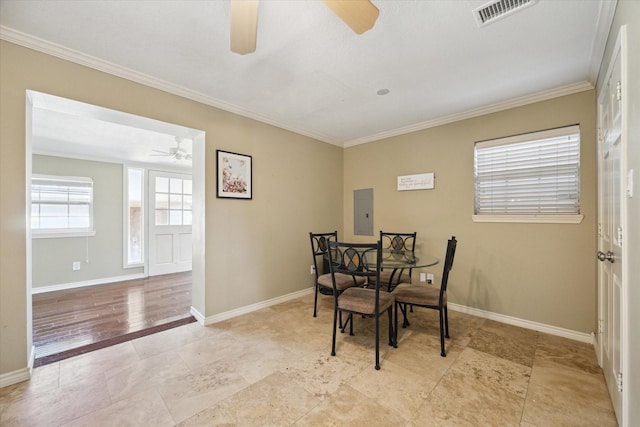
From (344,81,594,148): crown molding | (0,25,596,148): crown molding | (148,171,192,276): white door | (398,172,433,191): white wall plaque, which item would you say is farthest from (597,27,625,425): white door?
(148,171,192,276): white door

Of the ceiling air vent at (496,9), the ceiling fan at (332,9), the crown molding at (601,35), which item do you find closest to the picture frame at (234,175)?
the ceiling fan at (332,9)

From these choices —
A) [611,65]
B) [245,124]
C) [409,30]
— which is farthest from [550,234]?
[245,124]

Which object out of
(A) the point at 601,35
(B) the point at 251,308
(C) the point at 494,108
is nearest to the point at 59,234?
(B) the point at 251,308

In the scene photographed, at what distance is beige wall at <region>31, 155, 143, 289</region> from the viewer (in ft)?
13.6

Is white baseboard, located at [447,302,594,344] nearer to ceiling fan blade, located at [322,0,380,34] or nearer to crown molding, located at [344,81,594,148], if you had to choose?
crown molding, located at [344,81,594,148]

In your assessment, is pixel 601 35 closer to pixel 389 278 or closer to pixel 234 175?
pixel 389 278

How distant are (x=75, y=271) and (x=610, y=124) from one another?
271 inches

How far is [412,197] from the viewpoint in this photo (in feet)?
11.7

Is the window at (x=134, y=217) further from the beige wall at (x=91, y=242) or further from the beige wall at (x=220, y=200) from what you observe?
the beige wall at (x=220, y=200)

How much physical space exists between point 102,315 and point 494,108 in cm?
524

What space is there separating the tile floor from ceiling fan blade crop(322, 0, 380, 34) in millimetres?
2203

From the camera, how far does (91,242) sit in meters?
4.59

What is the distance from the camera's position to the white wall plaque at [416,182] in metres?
3.37

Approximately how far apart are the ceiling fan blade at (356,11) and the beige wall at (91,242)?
210 inches
